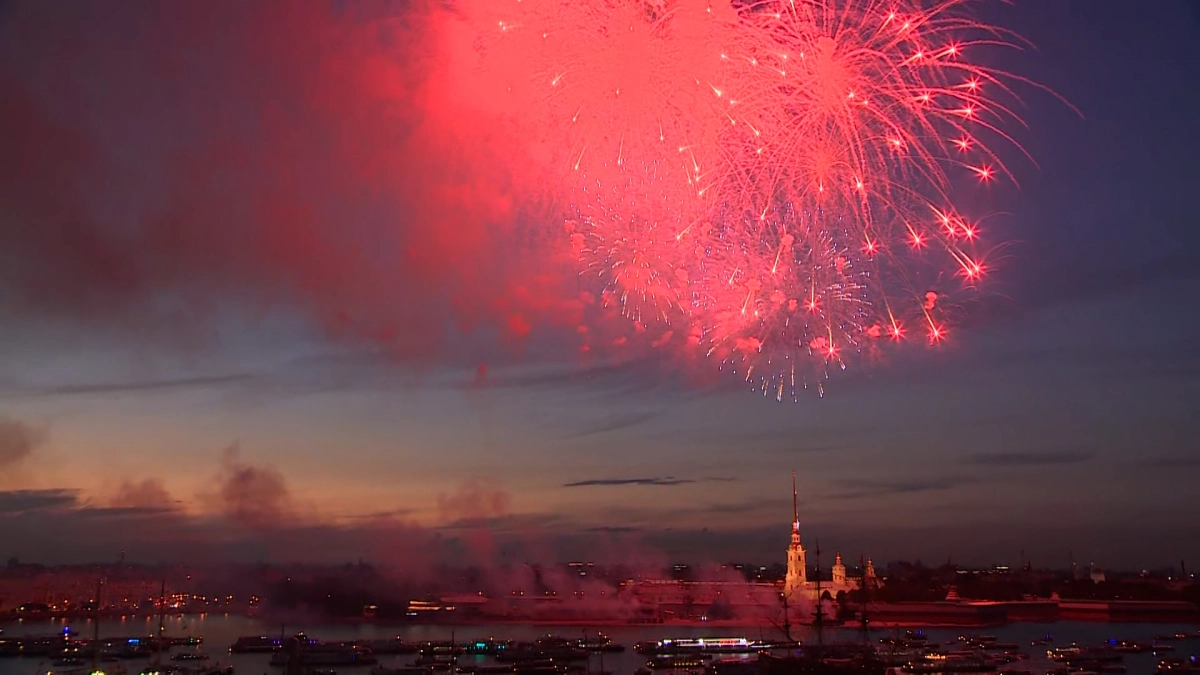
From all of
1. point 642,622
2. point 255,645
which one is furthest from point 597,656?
point 642,622

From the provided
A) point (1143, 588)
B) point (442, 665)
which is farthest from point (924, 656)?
point (1143, 588)

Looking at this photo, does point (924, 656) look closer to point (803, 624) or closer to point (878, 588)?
point (803, 624)

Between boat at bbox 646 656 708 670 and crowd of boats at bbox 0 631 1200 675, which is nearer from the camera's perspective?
crowd of boats at bbox 0 631 1200 675

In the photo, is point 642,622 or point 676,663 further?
point 642,622

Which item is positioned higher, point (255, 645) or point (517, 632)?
point (255, 645)

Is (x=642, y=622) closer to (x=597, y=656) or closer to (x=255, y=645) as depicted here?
(x=597, y=656)

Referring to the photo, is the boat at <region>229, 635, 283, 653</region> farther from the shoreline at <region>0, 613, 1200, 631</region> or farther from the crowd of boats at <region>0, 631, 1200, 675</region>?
the shoreline at <region>0, 613, 1200, 631</region>

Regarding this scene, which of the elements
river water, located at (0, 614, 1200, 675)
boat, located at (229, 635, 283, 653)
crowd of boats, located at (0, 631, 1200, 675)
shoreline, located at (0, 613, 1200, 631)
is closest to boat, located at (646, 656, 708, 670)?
crowd of boats, located at (0, 631, 1200, 675)
